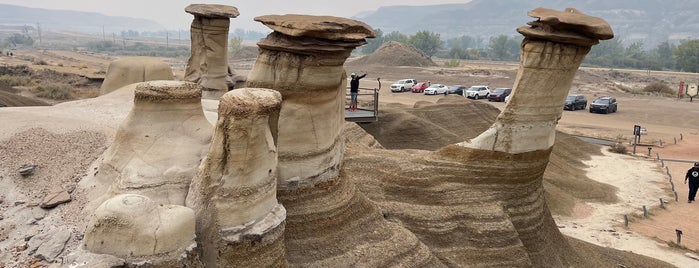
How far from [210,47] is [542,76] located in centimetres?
863

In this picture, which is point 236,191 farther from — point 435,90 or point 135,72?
point 435,90

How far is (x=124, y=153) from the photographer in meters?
6.60

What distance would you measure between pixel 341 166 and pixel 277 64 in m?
1.80

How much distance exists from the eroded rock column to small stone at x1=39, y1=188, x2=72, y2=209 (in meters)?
6.35

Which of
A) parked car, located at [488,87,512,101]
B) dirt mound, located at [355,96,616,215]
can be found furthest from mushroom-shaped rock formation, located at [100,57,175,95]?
parked car, located at [488,87,512,101]

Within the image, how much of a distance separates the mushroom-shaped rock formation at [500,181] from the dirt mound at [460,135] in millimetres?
7496

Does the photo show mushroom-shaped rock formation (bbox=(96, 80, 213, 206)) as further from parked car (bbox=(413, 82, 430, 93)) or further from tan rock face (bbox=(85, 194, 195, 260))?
parked car (bbox=(413, 82, 430, 93))

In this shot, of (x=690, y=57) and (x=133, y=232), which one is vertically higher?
(x=690, y=57)

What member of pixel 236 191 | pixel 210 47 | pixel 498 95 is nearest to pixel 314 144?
A: pixel 236 191

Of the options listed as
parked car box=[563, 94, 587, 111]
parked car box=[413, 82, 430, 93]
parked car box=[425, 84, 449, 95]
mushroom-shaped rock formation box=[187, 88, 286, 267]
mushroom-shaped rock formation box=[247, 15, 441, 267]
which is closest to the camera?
mushroom-shaped rock formation box=[187, 88, 286, 267]

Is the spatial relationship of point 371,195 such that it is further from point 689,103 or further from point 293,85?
point 689,103

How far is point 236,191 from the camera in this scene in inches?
223

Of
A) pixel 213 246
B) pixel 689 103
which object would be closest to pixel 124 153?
pixel 213 246

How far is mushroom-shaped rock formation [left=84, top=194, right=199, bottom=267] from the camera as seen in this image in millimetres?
5059
